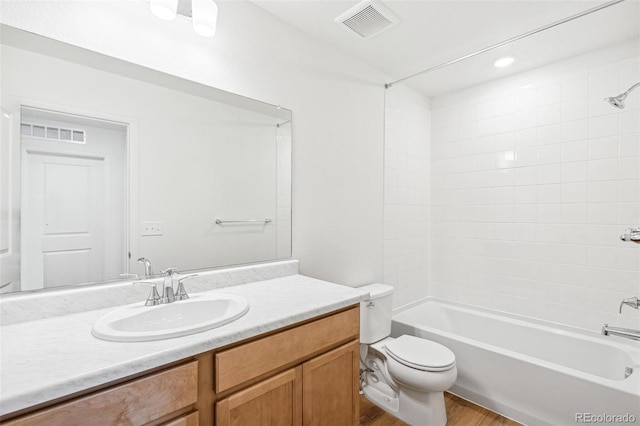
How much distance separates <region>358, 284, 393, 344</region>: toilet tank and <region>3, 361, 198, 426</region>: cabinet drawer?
133 cm

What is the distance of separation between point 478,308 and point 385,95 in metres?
1.99

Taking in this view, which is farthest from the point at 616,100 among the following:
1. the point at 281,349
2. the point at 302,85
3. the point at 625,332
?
the point at 281,349

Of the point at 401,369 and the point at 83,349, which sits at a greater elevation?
the point at 83,349

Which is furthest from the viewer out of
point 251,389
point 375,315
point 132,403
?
point 375,315

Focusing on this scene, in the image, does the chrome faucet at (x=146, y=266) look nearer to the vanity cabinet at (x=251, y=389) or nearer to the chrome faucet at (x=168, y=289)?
the chrome faucet at (x=168, y=289)

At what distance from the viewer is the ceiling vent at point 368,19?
5.52ft

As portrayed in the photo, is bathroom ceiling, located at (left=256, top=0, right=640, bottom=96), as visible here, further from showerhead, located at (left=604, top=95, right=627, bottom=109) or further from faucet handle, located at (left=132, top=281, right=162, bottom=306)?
faucet handle, located at (left=132, top=281, right=162, bottom=306)

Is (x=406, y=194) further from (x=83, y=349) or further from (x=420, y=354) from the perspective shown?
(x=83, y=349)

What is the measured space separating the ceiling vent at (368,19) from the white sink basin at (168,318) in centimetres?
163

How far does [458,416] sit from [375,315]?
77 cm

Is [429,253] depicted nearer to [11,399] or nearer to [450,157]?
[450,157]

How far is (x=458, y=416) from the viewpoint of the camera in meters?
1.90

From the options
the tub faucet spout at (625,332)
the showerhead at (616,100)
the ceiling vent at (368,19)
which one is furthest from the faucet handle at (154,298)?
the showerhead at (616,100)

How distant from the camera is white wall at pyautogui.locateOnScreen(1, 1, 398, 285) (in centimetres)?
122
